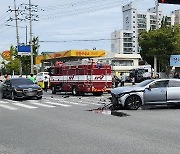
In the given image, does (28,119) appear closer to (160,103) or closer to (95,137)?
(95,137)

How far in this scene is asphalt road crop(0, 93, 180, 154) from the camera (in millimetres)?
7902

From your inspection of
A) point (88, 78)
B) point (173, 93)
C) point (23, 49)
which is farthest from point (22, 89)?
point (23, 49)

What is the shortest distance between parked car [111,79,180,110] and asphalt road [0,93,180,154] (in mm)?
2329

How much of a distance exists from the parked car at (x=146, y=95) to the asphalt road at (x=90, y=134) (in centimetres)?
233

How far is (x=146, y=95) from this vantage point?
16.3 metres

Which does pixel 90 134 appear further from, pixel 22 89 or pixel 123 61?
pixel 123 61

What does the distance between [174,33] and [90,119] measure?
35.8 metres

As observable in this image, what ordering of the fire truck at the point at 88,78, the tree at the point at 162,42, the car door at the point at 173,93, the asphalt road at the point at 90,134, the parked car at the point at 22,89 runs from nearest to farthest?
the asphalt road at the point at 90,134, the car door at the point at 173,93, the parked car at the point at 22,89, the fire truck at the point at 88,78, the tree at the point at 162,42

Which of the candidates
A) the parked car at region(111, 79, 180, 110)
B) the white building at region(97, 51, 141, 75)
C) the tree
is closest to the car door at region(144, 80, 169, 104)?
the parked car at region(111, 79, 180, 110)

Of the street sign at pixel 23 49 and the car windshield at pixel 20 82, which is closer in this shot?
the car windshield at pixel 20 82

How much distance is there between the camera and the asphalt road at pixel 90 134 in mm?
7902

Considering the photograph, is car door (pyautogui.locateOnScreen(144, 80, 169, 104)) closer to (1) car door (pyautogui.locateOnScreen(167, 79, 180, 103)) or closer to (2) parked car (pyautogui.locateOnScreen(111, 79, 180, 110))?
(2) parked car (pyautogui.locateOnScreen(111, 79, 180, 110))

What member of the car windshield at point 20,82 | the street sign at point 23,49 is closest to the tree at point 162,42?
the street sign at point 23,49

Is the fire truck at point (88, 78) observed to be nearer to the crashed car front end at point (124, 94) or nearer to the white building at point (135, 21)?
the crashed car front end at point (124, 94)
